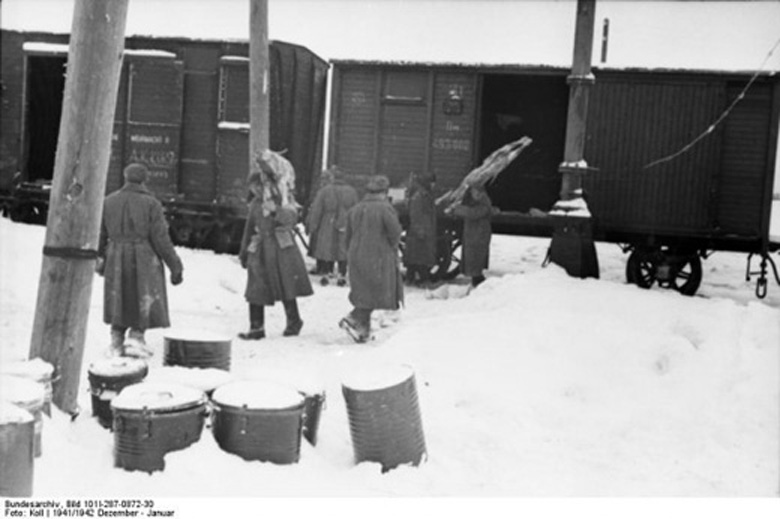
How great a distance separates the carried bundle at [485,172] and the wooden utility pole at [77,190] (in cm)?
745

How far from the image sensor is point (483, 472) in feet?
16.2

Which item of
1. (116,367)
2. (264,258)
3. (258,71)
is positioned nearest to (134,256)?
(264,258)

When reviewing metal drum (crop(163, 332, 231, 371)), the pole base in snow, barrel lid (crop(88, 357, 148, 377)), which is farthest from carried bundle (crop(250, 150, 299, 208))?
the pole base in snow

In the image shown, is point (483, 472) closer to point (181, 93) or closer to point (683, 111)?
point (683, 111)

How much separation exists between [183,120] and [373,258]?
6.24 m

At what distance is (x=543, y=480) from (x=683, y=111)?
27.4ft

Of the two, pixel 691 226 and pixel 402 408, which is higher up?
pixel 691 226

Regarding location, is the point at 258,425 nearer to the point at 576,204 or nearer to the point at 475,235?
the point at 576,204

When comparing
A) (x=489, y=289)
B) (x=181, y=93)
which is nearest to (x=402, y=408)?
(x=489, y=289)

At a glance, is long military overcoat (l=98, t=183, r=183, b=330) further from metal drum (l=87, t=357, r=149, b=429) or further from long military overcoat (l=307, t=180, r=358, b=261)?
long military overcoat (l=307, t=180, r=358, b=261)

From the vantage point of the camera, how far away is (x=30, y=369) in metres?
4.48

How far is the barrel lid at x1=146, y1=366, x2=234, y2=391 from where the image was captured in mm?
4820

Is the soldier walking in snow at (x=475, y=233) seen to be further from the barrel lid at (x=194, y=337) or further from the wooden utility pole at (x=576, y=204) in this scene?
the barrel lid at (x=194, y=337)

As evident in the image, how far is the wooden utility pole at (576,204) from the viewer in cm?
991
